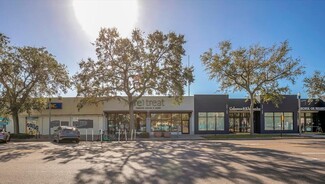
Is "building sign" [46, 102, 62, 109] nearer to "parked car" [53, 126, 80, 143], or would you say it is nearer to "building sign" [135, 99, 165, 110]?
"building sign" [135, 99, 165, 110]

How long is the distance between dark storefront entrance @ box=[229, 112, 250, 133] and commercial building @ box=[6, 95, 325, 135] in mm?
1025

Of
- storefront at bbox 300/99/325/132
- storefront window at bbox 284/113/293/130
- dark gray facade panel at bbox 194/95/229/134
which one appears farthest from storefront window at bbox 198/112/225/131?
storefront at bbox 300/99/325/132

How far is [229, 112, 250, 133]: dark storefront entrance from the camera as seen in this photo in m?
47.5

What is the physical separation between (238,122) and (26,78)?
91.8ft

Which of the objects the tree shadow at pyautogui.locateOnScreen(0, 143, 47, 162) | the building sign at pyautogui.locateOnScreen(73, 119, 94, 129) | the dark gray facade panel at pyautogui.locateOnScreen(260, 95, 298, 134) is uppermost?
the dark gray facade panel at pyautogui.locateOnScreen(260, 95, 298, 134)

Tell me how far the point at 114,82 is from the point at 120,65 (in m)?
2.05

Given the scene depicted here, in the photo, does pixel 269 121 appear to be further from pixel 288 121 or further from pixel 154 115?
pixel 154 115

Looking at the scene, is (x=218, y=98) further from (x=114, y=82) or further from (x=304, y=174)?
(x=304, y=174)

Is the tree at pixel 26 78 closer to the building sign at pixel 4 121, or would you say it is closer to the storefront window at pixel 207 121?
the building sign at pixel 4 121

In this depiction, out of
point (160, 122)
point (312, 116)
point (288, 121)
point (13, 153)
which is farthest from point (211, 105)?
point (13, 153)

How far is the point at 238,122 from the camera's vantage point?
47.8 metres

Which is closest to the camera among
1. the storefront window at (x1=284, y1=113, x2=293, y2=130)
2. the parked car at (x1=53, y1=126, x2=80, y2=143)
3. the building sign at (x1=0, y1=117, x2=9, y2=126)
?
the parked car at (x1=53, y1=126, x2=80, y2=143)

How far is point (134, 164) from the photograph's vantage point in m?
14.1

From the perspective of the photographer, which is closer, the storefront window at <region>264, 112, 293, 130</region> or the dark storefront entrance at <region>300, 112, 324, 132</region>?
the storefront window at <region>264, 112, 293, 130</region>
